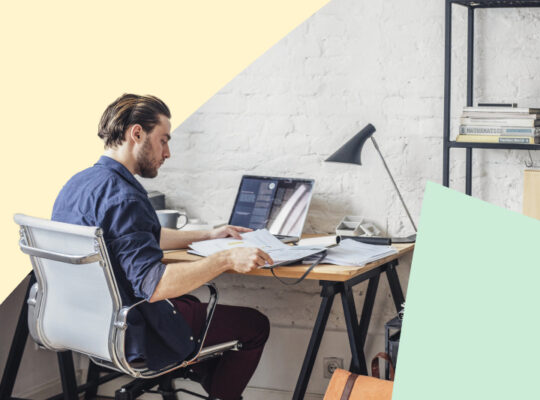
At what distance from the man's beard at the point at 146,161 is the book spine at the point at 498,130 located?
106 centimetres

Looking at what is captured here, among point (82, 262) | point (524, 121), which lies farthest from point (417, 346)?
point (524, 121)

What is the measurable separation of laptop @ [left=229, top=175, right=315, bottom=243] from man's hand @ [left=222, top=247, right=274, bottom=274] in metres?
0.51

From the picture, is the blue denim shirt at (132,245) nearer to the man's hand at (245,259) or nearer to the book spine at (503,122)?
the man's hand at (245,259)

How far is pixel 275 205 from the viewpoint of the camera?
2.51 m

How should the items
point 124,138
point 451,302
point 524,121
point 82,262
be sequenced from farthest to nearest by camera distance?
point 524,121 < point 124,138 < point 82,262 < point 451,302

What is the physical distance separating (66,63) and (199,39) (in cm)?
60

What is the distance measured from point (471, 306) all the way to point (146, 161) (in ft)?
6.19

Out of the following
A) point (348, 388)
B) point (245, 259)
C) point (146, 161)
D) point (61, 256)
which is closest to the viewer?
point (348, 388)

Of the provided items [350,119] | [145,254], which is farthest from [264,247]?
[350,119]

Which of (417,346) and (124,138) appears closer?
(417,346)

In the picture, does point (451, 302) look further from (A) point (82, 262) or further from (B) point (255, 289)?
(B) point (255, 289)

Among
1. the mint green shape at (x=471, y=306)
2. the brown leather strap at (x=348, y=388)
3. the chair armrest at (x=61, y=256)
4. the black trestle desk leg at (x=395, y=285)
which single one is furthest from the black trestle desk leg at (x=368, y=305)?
the mint green shape at (x=471, y=306)

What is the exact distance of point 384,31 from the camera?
2.50m

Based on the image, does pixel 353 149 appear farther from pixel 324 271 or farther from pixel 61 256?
pixel 61 256
